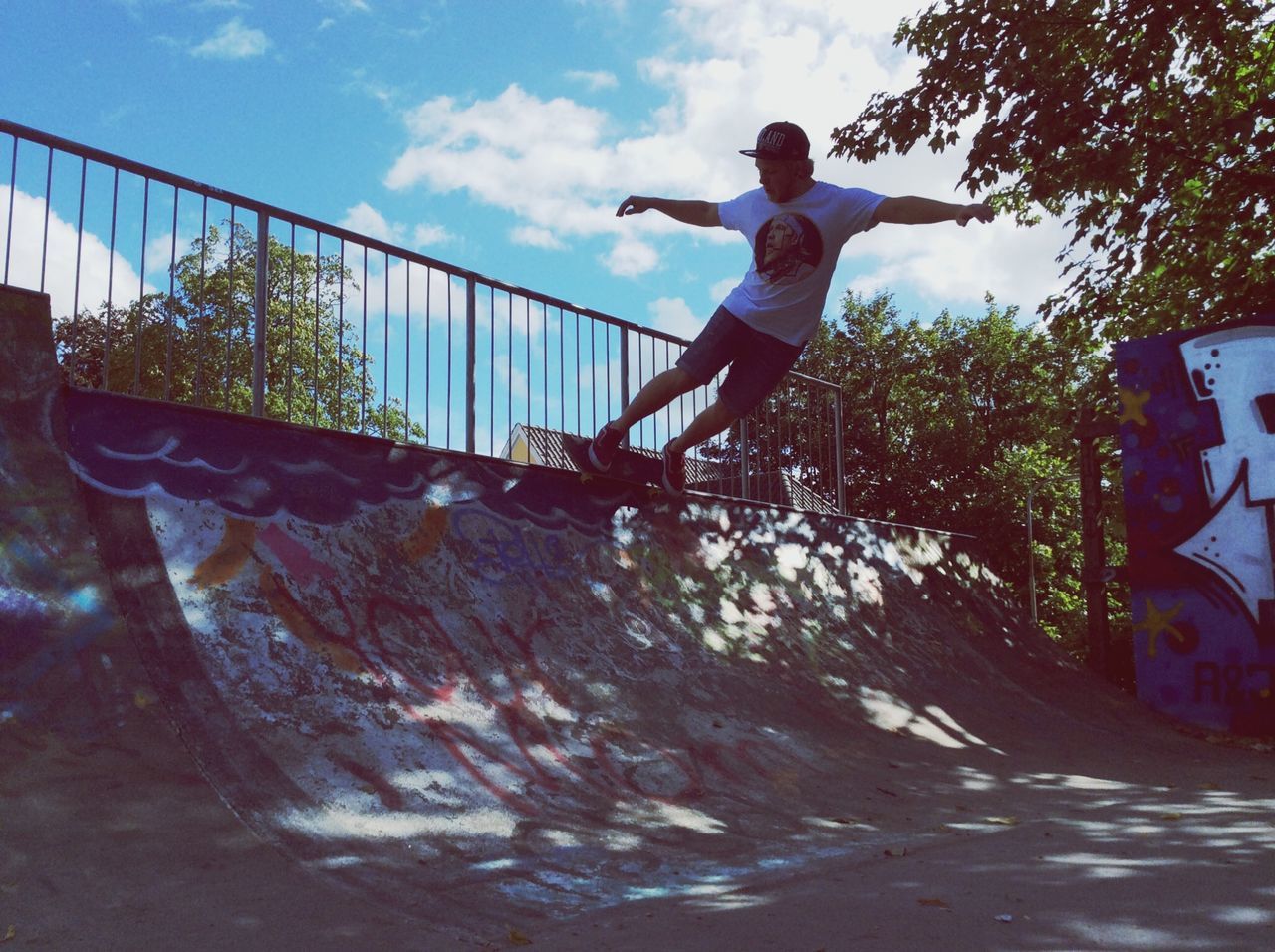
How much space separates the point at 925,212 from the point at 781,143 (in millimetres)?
829

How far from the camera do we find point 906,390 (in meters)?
33.8

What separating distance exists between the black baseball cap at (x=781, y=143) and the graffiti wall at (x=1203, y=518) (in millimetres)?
5756

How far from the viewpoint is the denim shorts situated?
6195mm

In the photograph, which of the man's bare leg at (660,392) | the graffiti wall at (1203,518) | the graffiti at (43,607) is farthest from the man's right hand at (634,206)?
the graffiti wall at (1203,518)

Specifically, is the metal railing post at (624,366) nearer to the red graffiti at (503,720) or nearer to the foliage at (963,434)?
the red graffiti at (503,720)

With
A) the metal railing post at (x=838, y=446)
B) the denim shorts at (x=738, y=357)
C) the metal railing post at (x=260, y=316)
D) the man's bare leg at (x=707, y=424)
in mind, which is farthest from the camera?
the metal railing post at (x=838, y=446)

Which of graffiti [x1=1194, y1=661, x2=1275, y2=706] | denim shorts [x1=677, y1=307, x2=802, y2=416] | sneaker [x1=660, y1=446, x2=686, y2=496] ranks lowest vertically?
graffiti [x1=1194, y1=661, x2=1275, y2=706]

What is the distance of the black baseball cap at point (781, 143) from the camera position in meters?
5.55

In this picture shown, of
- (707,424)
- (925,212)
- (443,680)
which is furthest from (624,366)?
(443,680)

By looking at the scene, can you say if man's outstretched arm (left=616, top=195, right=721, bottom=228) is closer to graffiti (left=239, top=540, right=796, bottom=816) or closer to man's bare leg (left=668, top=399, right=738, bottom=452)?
man's bare leg (left=668, top=399, right=738, bottom=452)

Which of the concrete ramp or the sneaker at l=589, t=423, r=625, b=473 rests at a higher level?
the sneaker at l=589, t=423, r=625, b=473

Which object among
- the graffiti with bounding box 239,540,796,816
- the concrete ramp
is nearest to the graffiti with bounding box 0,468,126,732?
the concrete ramp

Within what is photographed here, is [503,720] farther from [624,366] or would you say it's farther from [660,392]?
[624,366]

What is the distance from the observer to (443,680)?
4.91 m
